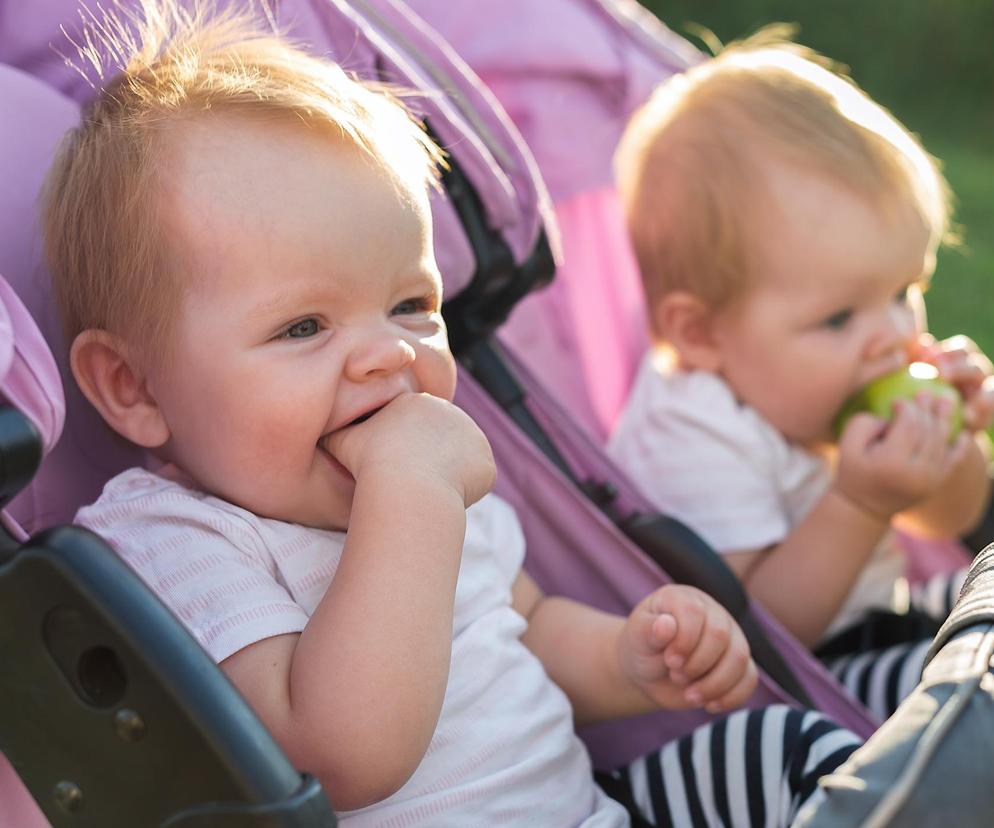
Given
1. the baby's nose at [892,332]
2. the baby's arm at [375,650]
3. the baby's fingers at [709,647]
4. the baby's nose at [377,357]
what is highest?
the baby's nose at [377,357]

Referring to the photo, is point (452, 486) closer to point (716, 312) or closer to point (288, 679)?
point (288, 679)

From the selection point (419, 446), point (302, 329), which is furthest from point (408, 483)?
point (302, 329)

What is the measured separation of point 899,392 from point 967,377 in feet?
0.52

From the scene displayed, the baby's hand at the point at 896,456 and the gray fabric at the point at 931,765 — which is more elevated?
the gray fabric at the point at 931,765

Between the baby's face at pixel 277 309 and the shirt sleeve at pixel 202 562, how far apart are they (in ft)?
0.13

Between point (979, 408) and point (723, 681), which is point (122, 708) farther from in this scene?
point (979, 408)

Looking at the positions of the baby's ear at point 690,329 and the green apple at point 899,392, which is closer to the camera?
the green apple at point 899,392

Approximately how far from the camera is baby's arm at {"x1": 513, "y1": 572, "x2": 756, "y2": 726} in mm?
1183

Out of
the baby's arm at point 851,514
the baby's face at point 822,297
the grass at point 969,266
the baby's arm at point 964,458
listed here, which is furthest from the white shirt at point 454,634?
the grass at point 969,266

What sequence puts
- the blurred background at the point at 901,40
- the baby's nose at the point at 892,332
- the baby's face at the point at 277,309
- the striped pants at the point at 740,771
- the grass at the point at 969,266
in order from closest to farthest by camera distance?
the baby's face at the point at 277,309
the striped pants at the point at 740,771
the baby's nose at the point at 892,332
the grass at the point at 969,266
the blurred background at the point at 901,40

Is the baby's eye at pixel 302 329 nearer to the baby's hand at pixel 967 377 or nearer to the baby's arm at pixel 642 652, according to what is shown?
the baby's arm at pixel 642 652

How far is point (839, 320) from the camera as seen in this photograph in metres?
1.78

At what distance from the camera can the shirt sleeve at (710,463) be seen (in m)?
1.71

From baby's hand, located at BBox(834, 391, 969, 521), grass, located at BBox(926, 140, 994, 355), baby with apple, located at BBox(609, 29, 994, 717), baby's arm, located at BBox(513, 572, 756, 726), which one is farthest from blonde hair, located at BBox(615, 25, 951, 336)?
grass, located at BBox(926, 140, 994, 355)
